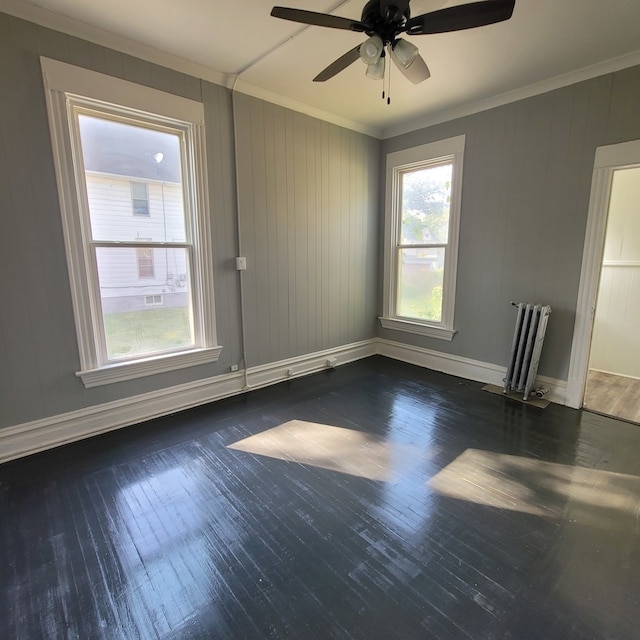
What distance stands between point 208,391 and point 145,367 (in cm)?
66

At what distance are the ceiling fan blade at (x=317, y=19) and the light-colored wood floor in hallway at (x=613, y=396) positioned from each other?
11.8 ft

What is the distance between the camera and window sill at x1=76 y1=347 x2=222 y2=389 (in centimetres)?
267

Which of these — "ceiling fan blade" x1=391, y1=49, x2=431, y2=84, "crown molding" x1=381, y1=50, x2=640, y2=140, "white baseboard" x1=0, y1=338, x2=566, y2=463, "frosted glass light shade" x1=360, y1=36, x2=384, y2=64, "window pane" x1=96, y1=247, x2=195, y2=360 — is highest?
"crown molding" x1=381, y1=50, x2=640, y2=140

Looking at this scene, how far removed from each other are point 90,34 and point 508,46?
2.96 metres

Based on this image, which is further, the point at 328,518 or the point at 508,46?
the point at 508,46

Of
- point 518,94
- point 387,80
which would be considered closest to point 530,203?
point 518,94

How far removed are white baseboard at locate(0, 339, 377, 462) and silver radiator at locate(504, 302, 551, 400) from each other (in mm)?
2077

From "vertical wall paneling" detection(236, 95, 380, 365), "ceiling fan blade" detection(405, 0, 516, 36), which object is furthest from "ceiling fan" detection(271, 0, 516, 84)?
"vertical wall paneling" detection(236, 95, 380, 365)

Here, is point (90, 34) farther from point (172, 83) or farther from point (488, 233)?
point (488, 233)

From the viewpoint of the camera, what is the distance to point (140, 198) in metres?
2.81

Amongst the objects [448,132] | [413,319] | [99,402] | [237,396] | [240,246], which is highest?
[448,132]

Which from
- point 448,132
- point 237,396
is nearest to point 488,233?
point 448,132

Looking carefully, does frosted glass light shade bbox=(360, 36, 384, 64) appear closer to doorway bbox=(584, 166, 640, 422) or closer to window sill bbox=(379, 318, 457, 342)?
window sill bbox=(379, 318, 457, 342)

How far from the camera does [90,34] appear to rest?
239 centimetres
